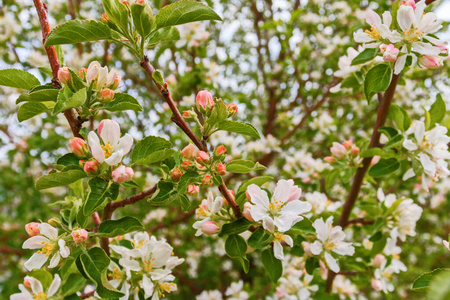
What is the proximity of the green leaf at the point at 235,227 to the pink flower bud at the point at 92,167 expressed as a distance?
469mm

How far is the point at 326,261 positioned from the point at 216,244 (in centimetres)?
288

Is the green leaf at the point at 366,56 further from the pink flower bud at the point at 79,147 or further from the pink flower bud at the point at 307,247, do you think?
the pink flower bud at the point at 79,147

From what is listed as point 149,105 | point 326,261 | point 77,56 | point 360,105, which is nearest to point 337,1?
point 360,105

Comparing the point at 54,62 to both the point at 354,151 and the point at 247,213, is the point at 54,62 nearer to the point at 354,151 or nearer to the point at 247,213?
the point at 247,213

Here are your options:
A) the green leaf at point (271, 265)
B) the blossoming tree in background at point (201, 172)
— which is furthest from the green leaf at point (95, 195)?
the green leaf at point (271, 265)

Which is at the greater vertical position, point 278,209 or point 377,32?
point 377,32

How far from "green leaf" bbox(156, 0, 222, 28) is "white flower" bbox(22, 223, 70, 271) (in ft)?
2.48

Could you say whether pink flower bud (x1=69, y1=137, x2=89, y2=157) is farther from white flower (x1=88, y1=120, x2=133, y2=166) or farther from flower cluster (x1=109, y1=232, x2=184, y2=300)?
flower cluster (x1=109, y1=232, x2=184, y2=300)

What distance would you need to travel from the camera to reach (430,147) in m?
1.54

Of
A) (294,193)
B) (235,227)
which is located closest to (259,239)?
(235,227)

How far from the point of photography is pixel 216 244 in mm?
4320

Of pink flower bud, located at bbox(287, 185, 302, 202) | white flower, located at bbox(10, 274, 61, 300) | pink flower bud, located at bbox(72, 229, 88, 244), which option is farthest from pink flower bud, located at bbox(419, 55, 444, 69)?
white flower, located at bbox(10, 274, 61, 300)

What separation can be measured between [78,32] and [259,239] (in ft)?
2.86

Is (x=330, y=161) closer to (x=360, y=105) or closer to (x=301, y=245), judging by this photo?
(x=301, y=245)
